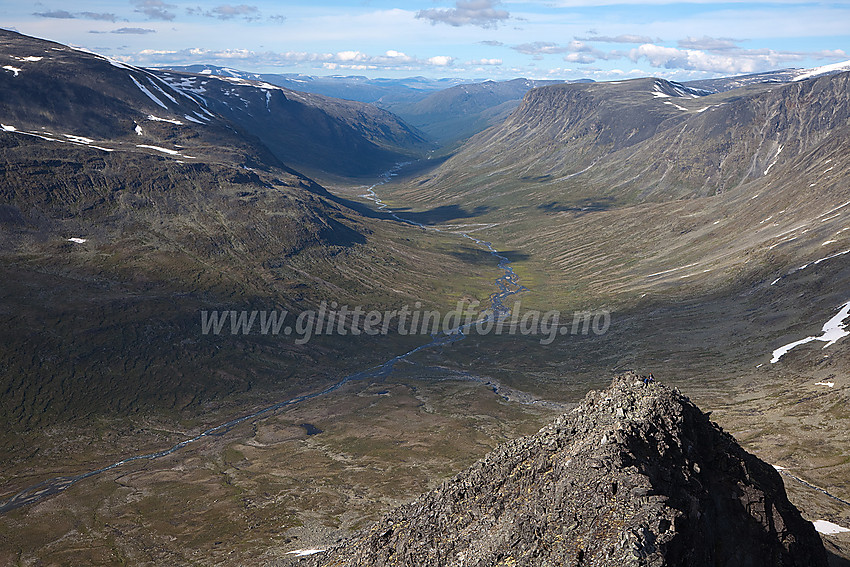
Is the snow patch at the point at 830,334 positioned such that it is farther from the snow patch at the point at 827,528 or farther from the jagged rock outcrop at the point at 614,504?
the jagged rock outcrop at the point at 614,504

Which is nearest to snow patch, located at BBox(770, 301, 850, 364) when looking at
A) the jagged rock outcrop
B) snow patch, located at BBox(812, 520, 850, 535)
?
snow patch, located at BBox(812, 520, 850, 535)

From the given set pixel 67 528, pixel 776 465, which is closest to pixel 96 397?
pixel 67 528

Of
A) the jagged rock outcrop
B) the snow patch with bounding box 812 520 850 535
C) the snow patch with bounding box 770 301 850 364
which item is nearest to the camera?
the jagged rock outcrop

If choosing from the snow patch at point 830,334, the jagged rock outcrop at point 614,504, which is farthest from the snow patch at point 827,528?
the snow patch at point 830,334

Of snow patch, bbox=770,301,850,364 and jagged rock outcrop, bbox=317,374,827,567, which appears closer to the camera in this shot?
jagged rock outcrop, bbox=317,374,827,567

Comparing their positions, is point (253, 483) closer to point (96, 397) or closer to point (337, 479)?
point (337, 479)

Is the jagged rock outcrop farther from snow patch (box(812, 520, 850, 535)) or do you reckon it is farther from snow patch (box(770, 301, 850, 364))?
snow patch (box(770, 301, 850, 364))

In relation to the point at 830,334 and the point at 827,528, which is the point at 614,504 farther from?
the point at 830,334
